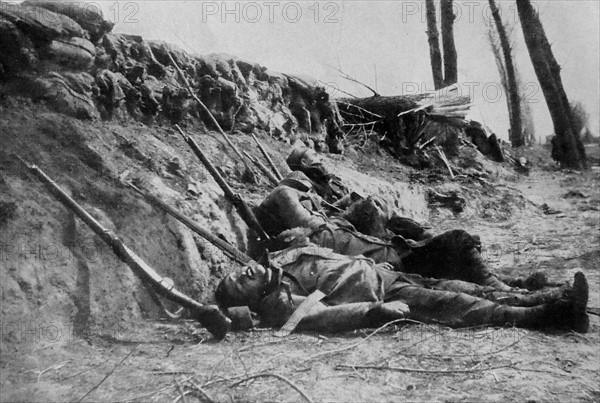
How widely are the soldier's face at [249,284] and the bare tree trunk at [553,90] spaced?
871cm

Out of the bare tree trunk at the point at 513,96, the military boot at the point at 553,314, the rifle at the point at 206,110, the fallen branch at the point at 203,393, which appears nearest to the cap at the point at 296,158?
the rifle at the point at 206,110

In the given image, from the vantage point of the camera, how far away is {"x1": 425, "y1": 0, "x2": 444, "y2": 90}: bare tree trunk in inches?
455

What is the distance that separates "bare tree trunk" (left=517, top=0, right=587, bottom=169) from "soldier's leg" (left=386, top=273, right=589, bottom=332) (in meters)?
8.20

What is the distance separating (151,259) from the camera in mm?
3330

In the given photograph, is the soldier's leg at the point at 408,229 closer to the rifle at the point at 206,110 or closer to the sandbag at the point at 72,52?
Answer: the rifle at the point at 206,110

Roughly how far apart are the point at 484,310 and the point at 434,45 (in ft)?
33.7

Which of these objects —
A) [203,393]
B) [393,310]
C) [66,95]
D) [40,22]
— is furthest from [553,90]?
[203,393]

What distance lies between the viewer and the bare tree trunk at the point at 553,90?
9203 mm

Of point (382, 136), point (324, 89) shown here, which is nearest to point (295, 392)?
point (324, 89)

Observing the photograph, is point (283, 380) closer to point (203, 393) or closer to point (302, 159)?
point (203, 393)

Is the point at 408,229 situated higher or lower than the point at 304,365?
higher

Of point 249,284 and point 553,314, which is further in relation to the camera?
point 249,284

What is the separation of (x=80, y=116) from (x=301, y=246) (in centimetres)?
240

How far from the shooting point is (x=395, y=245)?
373 centimetres
